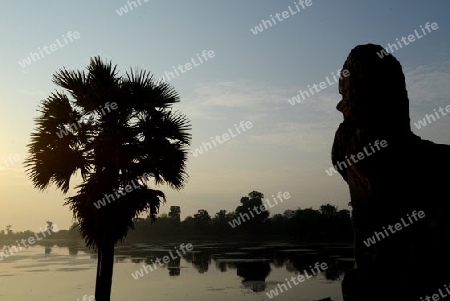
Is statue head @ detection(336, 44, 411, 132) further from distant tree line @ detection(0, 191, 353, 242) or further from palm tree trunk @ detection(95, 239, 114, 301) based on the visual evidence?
distant tree line @ detection(0, 191, 353, 242)

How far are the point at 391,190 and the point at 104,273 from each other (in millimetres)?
8120

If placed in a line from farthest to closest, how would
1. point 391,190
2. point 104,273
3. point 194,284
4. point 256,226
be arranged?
point 256,226
point 194,284
point 104,273
point 391,190

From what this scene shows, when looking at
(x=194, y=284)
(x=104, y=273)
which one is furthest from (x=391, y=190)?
(x=194, y=284)

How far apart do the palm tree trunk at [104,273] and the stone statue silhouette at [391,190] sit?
7245mm

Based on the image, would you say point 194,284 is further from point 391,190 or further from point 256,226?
point 256,226

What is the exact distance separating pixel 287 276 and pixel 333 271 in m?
3.66

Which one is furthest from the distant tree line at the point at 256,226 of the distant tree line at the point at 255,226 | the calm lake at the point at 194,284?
the calm lake at the point at 194,284

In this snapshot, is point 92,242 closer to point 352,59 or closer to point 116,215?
point 116,215

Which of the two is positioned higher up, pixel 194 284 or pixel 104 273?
pixel 104 273

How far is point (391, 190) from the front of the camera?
16.8 ft

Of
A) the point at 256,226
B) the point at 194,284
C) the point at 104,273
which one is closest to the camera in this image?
the point at 104,273

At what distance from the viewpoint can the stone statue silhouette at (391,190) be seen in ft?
Answer: 16.4

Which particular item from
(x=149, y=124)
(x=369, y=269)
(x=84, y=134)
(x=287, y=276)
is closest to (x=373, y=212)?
(x=369, y=269)

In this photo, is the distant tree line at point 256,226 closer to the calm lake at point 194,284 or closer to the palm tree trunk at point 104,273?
the calm lake at point 194,284
